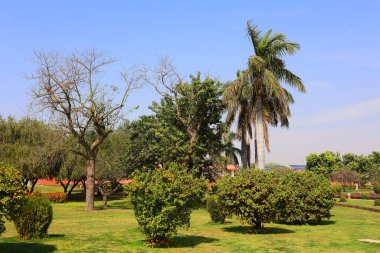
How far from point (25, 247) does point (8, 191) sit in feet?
10.3

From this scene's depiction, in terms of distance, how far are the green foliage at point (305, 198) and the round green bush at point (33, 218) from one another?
35.8 feet

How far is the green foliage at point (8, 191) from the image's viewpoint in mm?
10469

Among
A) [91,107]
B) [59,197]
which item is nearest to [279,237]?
[91,107]

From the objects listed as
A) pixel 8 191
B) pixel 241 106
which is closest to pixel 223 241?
pixel 8 191

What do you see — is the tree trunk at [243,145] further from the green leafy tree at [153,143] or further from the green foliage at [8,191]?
the green foliage at [8,191]

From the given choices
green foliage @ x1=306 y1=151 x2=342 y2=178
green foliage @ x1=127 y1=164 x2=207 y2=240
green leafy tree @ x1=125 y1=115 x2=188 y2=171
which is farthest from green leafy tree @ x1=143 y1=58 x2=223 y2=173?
green foliage @ x1=306 y1=151 x2=342 y2=178

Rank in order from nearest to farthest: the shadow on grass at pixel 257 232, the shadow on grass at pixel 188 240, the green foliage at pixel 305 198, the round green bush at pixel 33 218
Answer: the shadow on grass at pixel 188 240, the round green bush at pixel 33 218, the shadow on grass at pixel 257 232, the green foliage at pixel 305 198

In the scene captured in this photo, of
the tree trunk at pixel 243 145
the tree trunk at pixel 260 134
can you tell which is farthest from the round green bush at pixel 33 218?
the tree trunk at pixel 243 145

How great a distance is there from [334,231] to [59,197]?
3065cm

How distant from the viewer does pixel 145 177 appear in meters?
13.4

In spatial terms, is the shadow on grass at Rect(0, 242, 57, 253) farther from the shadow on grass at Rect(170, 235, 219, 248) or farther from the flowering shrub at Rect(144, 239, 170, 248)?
the shadow on grass at Rect(170, 235, 219, 248)

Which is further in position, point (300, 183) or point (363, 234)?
point (300, 183)

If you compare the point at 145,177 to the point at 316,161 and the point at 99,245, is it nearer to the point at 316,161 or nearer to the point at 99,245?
the point at 99,245

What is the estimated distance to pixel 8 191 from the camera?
10570 millimetres
